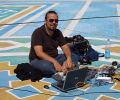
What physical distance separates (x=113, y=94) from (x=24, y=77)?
163 cm

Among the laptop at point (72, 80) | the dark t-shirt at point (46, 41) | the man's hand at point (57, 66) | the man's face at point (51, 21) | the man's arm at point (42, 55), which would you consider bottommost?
the laptop at point (72, 80)

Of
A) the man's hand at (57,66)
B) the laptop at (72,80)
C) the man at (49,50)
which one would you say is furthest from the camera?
the man at (49,50)

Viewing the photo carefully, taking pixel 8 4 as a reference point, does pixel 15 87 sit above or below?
below

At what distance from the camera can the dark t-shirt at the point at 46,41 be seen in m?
6.50

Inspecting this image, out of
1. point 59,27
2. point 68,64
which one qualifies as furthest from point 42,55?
point 59,27

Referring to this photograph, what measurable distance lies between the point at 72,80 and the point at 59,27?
18.1ft

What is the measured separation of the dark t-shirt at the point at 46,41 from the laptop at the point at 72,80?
0.81 metres

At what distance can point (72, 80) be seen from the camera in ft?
18.9

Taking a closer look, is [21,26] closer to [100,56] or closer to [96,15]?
[96,15]

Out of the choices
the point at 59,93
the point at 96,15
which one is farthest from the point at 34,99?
the point at 96,15

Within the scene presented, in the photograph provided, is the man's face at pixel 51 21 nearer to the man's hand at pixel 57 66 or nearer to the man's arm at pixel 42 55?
the man's arm at pixel 42 55

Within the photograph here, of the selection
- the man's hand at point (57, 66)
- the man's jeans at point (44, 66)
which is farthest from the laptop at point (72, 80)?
the man's jeans at point (44, 66)

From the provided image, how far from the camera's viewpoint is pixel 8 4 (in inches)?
657

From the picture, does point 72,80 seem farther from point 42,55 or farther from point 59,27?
point 59,27
